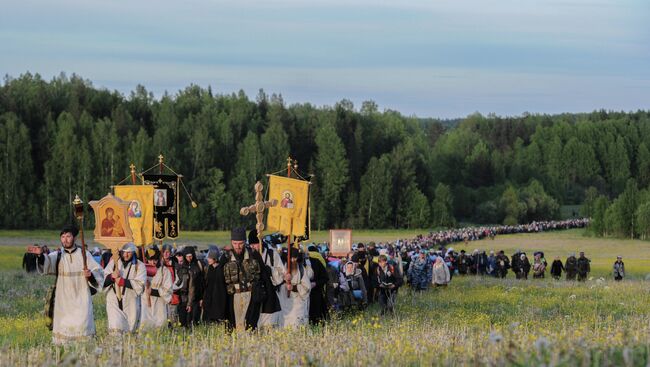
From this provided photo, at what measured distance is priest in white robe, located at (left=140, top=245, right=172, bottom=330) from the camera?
21.5 meters

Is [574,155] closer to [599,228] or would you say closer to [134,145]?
[599,228]

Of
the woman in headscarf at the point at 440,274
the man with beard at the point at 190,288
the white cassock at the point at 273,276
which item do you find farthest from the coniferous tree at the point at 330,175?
the white cassock at the point at 273,276

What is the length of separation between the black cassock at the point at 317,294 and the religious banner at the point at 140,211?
10.9 feet

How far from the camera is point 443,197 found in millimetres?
130000

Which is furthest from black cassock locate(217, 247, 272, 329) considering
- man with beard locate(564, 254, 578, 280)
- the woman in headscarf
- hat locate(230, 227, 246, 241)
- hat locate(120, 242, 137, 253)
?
man with beard locate(564, 254, 578, 280)

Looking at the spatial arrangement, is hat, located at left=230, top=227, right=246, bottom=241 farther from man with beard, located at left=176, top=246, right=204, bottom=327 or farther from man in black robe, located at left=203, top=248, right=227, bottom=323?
man with beard, located at left=176, top=246, right=204, bottom=327

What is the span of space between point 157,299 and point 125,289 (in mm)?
1877

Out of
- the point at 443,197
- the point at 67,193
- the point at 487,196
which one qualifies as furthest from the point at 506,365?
the point at 487,196

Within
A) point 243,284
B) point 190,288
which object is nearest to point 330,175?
point 190,288

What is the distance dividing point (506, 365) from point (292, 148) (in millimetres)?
115685

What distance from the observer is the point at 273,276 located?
21.2m

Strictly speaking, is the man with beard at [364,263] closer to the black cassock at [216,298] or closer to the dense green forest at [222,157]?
the black cassock at [216,298]

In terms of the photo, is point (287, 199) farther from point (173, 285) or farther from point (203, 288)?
point (173, 285)

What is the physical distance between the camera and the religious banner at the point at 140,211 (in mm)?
25203
